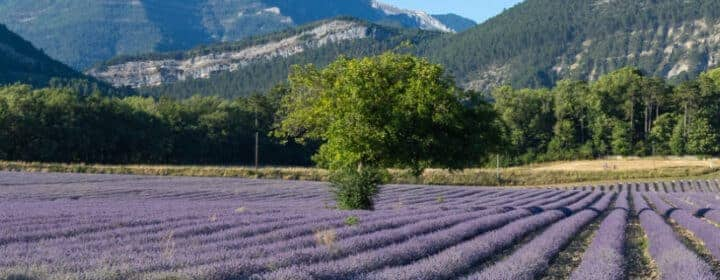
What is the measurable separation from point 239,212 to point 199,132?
93.8 metres

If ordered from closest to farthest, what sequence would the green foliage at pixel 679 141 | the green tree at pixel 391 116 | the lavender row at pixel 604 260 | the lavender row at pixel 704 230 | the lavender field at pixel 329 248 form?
the lavender field at pixel 329 248 → the lavender row at pixel 604 260 → the lavender row at pixel 704 230 → the green tree at pixel 391 116 → the green foliage at pixel 679 141

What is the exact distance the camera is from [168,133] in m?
105

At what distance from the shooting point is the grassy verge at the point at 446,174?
6344 centimetres

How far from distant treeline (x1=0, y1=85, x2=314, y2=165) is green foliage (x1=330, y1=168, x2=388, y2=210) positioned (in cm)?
7228

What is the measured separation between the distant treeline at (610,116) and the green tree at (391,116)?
256 ft

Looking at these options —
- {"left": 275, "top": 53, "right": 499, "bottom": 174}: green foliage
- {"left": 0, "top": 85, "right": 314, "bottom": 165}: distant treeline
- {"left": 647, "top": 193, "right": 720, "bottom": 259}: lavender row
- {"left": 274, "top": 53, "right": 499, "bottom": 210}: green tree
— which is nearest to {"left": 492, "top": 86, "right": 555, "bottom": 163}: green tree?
{"left": 0, "top": 85, "right": 314, "bottom": 165}: distant treeline

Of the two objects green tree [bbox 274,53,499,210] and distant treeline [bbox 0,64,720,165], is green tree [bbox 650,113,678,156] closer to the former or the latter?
distant treeline [bbox 0,64,720,165]

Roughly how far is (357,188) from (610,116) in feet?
332

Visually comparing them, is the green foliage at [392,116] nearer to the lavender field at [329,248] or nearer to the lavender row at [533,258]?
the lavender field at [329,248]

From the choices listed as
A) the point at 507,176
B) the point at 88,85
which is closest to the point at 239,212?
the point at 507,176

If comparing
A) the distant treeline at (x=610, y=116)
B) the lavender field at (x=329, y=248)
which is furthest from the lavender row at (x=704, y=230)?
the distant treeline at (x=610, y=116)

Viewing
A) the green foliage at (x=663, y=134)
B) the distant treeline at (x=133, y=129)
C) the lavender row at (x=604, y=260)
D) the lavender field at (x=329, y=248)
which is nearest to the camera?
the lavender field at (x=329, y=248)

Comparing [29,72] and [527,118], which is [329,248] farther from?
[29,72]

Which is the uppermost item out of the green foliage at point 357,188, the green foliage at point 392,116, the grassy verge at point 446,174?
the green foliage at point 392,116
